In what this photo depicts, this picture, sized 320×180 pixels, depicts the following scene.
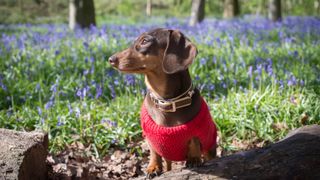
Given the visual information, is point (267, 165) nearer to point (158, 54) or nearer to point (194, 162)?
point (194, 162)

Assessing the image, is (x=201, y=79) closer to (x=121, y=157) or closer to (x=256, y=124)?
(x=256, y=124)

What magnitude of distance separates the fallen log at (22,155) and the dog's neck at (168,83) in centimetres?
94

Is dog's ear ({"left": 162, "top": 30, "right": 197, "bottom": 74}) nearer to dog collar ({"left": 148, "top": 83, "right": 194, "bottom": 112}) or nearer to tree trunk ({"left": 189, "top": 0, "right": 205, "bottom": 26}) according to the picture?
dog collar ({"left": 148, "top": 83, "right": 194, "bottom": 112})

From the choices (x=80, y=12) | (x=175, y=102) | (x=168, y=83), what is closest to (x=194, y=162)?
(x=175, y=102)

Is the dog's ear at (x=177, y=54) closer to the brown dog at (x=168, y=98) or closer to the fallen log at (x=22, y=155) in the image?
the brown dog at (x=168, y=98)

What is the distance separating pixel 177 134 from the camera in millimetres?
2887

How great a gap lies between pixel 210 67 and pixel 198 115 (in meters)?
3.59

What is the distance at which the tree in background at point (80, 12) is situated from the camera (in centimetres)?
1094

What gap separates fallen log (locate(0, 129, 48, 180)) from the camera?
2.80 metres

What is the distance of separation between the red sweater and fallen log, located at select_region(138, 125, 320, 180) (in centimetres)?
17

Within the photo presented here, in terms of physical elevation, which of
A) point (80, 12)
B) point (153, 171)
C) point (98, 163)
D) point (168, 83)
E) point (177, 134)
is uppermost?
point (80, 12)

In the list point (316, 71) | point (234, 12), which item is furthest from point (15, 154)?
point (234, 12)

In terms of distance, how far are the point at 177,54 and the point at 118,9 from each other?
26593mm

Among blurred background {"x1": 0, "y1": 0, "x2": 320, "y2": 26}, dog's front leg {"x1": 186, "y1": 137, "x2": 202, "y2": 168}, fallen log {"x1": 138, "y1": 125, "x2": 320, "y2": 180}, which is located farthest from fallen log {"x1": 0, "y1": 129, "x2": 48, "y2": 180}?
blurred background {"x1": 0, "y1": 0, "x2": 320, "y2": 26}
